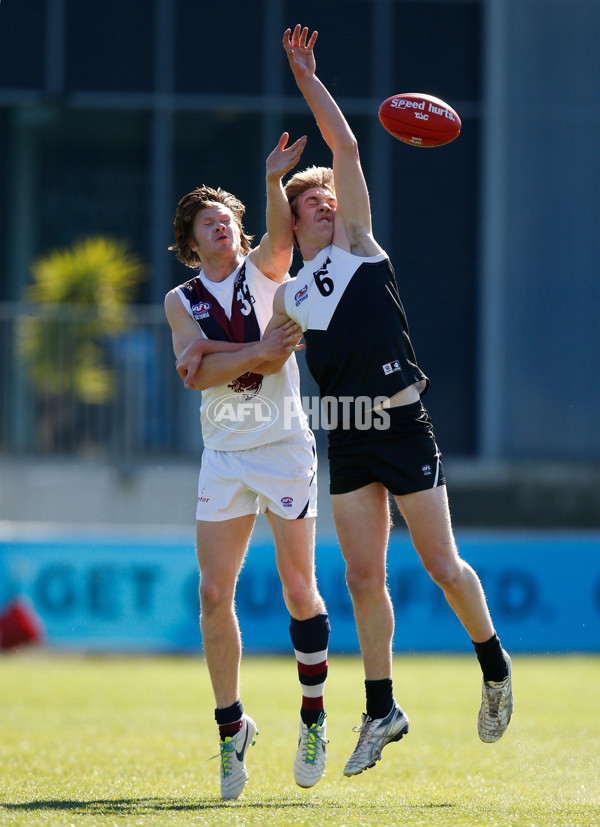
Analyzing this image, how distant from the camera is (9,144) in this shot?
15531 millimetres

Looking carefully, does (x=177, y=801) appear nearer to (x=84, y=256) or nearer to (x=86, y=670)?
(x=86, y=670)

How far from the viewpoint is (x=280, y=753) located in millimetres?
6379

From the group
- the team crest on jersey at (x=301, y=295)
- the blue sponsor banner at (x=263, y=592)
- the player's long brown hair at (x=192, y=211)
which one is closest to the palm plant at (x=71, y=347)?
the blue sponsor banner at (x=263, y=592)

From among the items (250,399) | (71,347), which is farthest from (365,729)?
(71,347)

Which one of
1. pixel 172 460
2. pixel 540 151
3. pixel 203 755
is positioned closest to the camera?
pixel 203 755

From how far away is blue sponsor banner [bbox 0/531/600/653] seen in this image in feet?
35.3

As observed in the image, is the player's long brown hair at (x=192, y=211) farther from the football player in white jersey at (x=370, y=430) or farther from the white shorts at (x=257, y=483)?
the white shorts at (x=257, y=483)

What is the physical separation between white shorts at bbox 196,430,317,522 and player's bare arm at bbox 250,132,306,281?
0.75 meters

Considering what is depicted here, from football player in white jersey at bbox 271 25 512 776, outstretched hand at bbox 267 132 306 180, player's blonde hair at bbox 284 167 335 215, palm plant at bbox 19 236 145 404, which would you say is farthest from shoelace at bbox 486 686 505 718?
palm plant at bbox 19 236 145 404

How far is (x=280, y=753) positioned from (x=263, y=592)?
446 centimetres

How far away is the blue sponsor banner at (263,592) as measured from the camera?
10758 millimetres

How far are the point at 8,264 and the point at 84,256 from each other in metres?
2.51

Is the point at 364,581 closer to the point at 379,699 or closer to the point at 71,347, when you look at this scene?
the point at 379,699

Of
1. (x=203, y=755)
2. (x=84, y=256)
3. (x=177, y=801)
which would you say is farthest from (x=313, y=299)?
(x=84, y=256)
